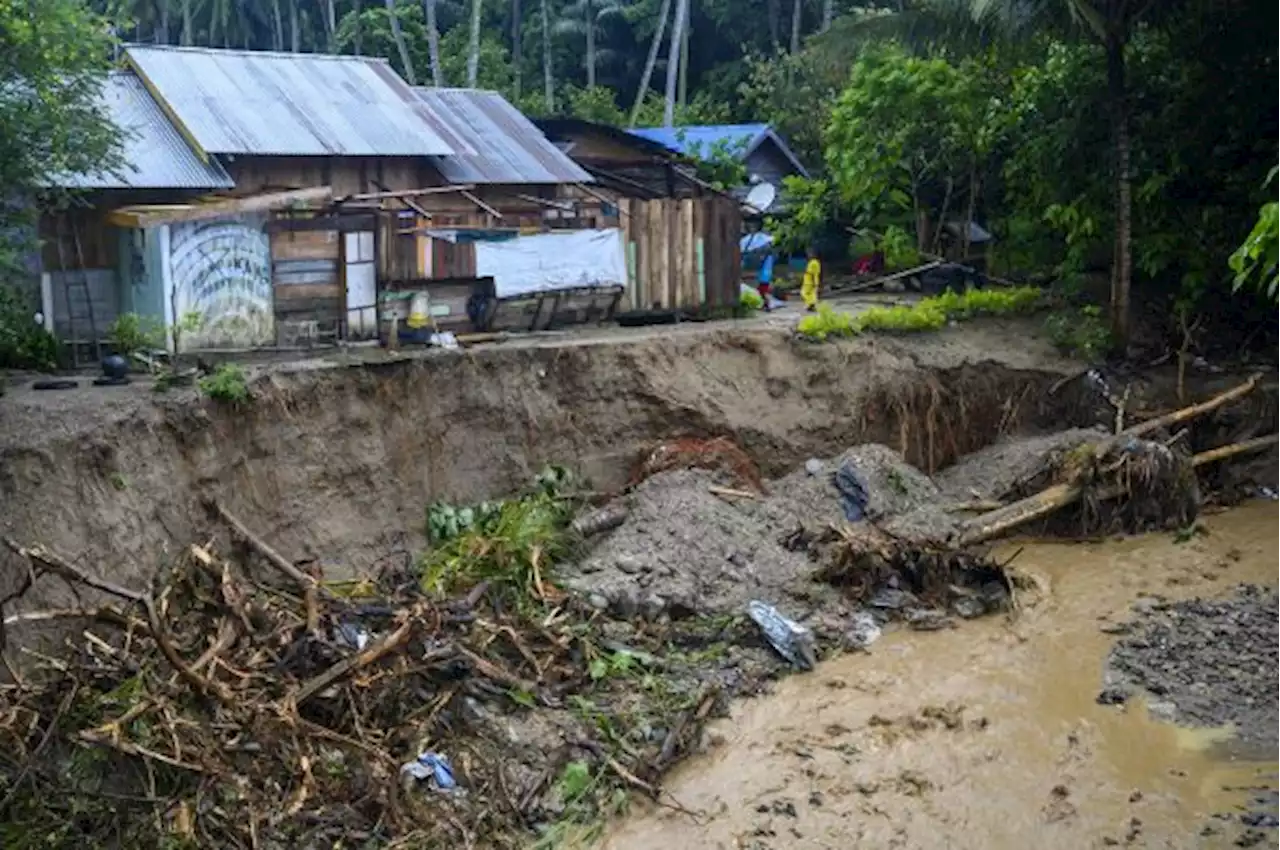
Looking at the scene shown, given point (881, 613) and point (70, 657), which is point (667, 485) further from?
point (70, 657)

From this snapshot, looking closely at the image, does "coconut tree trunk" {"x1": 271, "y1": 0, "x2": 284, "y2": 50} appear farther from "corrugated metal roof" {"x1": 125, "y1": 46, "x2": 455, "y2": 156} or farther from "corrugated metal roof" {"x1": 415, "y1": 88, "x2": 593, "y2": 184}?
"corrugated metal roof" {"x1": 125, "y1": 46, "x2": 455, "y2": 156}

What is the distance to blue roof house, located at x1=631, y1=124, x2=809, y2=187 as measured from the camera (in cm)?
2850

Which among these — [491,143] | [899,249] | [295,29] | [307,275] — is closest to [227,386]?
[307,275]

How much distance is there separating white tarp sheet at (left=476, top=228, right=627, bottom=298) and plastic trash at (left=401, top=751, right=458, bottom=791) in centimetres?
921

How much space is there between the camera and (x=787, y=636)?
13.6 meters

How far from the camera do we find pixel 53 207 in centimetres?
1494

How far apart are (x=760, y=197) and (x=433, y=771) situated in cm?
1873

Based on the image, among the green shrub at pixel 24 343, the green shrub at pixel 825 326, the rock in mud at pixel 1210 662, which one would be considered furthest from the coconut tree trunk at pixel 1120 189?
the green shrub at pixel 24 343

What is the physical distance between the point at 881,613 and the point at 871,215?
515 inches

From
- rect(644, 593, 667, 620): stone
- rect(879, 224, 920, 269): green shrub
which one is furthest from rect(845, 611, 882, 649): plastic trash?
rect(879, 224, 920, 269): green shrub

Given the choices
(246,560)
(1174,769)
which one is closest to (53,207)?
(246,560)

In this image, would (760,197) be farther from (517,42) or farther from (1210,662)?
(517,42)

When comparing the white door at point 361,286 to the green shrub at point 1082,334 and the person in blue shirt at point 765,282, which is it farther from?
the green shrub at point 1082,334

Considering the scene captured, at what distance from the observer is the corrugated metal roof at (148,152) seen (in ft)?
52.5
